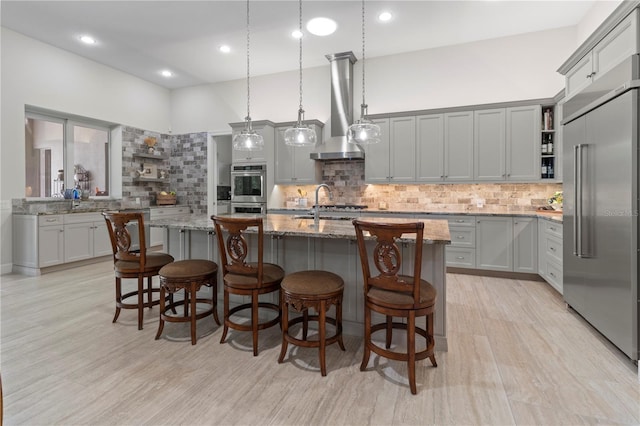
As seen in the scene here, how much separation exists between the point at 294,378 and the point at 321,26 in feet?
14.3

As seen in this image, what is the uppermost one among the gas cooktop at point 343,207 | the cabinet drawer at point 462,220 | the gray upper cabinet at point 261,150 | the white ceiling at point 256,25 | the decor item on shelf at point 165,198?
the white ceiling at point 256,25

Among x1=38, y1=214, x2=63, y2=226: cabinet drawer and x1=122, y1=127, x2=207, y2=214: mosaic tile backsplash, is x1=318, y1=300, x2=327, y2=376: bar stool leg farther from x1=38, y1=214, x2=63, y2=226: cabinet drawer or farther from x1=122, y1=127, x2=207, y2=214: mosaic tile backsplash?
x1=122, y1=127, x2=207, y2=214: mosaic tile backsplash

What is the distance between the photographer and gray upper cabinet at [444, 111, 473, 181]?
4848mm

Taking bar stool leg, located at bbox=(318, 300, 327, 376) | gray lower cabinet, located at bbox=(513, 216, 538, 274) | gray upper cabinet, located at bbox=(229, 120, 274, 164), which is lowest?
bar stool leg, located at bbox=(318, 300, 327, 376)

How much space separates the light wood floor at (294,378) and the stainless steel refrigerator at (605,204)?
0.30 meters

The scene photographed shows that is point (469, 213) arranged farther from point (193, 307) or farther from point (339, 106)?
point (193, 307)

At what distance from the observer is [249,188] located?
588cm

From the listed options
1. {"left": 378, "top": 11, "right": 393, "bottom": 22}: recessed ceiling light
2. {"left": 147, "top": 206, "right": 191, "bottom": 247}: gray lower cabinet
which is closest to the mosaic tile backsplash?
{"left": 147, "top": 206, "right": 191, "bottom": 247}: gray lower cabinet

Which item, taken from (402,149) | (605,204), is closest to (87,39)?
(402,149)

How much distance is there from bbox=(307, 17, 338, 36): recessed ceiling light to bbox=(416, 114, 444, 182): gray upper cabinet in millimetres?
1819

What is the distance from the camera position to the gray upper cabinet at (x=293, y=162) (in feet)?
18.9

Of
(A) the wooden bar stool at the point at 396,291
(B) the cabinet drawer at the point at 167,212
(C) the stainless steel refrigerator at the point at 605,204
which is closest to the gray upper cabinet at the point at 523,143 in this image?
(C) the stainless steel refrigerator at the point at 605,204

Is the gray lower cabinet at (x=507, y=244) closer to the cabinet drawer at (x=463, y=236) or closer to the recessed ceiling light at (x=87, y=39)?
the cabinet drawer at (x=463, y=236)

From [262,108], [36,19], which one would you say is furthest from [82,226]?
[262,108]
